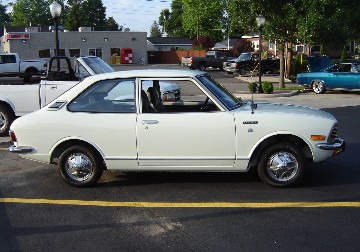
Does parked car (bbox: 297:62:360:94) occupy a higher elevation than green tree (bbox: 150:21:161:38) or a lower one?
lower

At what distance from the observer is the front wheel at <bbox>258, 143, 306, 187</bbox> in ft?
20.5

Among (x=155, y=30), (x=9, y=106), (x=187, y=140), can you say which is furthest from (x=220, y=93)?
(x=155, y=30)

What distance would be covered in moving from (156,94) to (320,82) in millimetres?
16399

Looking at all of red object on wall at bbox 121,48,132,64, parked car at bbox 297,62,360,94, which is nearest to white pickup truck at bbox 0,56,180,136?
parked car at bbox 297,62,360,94

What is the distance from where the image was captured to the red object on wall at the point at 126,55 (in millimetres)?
60062

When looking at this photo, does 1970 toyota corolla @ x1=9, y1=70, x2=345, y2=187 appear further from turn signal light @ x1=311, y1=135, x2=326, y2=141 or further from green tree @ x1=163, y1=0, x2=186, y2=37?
green tree @ x1=163, y1=0, x2=186, y2=37

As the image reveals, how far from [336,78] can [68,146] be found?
16.8 metres

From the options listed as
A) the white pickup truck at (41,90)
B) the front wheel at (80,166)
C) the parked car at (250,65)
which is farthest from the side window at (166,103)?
the parked car at (250,65)

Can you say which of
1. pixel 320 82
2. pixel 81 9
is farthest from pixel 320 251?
pixel 81 9

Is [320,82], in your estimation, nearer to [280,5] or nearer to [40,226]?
[280,5]

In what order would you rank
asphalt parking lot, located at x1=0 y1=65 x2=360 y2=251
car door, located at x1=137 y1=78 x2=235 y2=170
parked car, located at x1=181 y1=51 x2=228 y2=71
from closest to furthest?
asphalt parking lot, located at x1=0 y1=65 x2=360 y2=251
car door, located at x1=137 y1=78 x2=235 y2=170
parked car, located at x1=181 y1=51 x2=228 y2=71

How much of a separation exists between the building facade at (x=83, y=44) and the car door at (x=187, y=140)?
53.0m

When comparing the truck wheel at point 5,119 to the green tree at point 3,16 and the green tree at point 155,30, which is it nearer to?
the green tree at point 3,16

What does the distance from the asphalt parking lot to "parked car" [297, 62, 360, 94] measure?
13.8 meters
